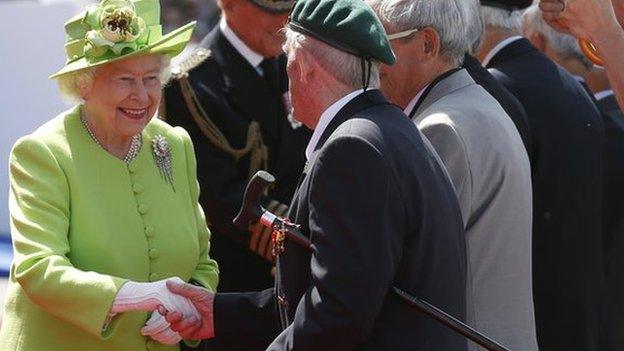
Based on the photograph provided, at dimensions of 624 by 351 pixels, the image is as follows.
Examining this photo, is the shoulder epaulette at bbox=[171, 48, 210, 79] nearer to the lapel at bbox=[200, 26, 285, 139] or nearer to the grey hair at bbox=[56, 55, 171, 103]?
the lapel at bbox=[200, 26, 285, 139]

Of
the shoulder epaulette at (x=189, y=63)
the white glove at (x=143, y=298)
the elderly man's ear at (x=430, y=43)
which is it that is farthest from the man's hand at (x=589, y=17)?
the shoulder epaulette at (x=189, y=63)

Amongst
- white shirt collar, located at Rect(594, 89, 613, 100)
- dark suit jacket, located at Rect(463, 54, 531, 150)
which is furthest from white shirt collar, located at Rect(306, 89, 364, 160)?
white shirt collar, located at Rect(594, 89, 613, 100)

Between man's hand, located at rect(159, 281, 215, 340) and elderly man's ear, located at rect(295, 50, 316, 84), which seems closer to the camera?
elderly man's ear, located at rect(295, 50, 316, 84)

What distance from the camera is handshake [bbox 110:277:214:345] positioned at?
3.69m

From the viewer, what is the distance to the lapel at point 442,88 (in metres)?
4.06

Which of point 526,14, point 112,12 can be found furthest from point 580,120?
point 112,12

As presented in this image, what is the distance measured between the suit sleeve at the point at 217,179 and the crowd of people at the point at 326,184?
0.01 m

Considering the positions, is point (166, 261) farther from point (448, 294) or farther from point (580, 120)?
point (580, 120)

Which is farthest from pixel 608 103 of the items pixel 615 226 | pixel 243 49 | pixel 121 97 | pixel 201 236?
pixel 121 97

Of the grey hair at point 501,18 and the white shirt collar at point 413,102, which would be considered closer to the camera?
the white shirt collar at point 413,102

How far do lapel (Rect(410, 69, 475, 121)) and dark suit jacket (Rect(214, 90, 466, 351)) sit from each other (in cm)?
66

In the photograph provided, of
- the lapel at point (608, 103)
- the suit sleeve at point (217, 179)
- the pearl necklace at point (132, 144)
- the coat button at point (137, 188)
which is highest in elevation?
the pearl necklace at point (132, 144)

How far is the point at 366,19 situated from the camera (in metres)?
3.38

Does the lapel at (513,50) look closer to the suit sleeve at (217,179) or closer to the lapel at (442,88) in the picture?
the lapel at (442,88)
